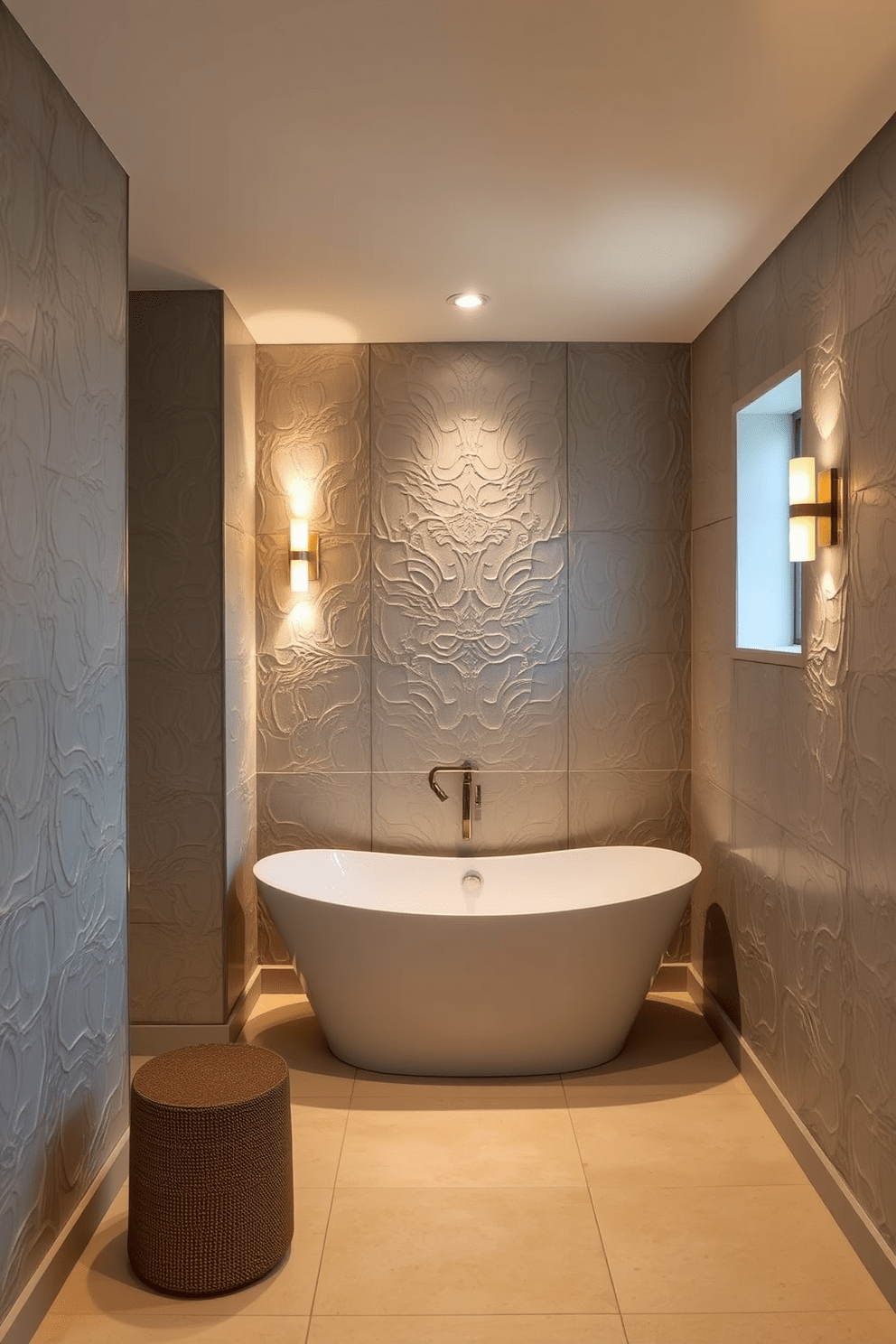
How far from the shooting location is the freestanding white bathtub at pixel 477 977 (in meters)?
3.54

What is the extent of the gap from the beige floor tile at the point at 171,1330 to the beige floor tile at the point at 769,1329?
734 mm

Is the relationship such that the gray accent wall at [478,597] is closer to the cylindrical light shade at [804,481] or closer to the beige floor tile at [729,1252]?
the cylindrical light shade at [804,481]

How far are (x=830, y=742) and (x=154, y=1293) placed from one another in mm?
2092

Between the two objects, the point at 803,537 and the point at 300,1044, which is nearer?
the point at 803,537

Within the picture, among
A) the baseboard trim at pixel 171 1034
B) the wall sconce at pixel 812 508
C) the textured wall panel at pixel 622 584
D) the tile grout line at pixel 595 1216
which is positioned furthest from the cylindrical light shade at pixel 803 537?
the baseboard trim at pixel 171 1034

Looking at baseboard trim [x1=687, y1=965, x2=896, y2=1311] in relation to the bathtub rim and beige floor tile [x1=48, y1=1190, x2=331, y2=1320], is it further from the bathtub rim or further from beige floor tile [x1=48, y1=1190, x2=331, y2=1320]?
beige floor tile [x1=48, y1=1190, x2=331, y2=1320]

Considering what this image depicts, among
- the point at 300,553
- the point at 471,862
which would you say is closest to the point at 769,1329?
the point at 471,862

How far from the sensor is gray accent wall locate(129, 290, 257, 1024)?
153 inches

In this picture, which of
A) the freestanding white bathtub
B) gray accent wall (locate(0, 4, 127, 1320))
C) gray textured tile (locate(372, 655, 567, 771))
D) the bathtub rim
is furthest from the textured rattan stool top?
gray textured tile (locate(372, 655, 567, 771))

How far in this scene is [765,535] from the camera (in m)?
3.81

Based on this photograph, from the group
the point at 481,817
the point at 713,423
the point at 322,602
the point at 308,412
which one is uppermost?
the point at 308,412

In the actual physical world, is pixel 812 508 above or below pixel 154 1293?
above

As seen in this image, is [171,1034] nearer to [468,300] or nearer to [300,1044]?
[300,1044]

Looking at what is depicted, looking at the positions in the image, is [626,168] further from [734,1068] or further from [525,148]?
[734,1068]
